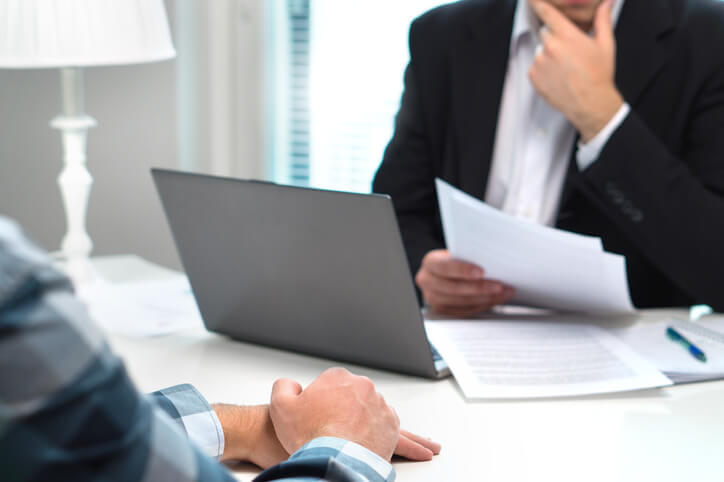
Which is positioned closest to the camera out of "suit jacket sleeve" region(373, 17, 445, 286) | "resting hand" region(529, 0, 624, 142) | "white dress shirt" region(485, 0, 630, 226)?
"resting hand" region(529, 0, 624, 142)

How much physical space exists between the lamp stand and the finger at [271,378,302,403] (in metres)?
0.78

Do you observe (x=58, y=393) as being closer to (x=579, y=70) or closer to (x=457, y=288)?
(x=457, y=288)

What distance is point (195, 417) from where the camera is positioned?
0.77 metres

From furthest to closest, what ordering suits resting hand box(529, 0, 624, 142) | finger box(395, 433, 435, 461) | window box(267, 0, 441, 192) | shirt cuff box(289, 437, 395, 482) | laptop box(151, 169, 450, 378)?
window box(267, 0, 441, 192)
resting hand box(529, 0, 624, 142)
laptop box(151, 169, 450, 378)
finger box(395, 433, 435, 461)
shirt cuff box(289, 437, 395, 482)

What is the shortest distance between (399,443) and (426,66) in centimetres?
100

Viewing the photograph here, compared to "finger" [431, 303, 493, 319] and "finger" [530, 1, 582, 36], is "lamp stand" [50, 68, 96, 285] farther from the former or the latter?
"finger" [530, 1, 582, 36]

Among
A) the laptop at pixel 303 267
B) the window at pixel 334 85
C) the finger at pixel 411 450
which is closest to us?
the finger at pixel 411 450

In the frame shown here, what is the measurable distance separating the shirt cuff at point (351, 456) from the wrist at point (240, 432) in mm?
130

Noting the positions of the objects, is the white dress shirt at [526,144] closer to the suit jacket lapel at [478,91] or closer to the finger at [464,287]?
the suit jacket lapel at [478,91]

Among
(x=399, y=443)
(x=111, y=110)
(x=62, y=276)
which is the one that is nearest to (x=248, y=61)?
(x=111, y=110)

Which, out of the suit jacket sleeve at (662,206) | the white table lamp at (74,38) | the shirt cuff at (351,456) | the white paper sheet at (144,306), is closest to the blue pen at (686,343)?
the suit jacket sleeve at (662,206)

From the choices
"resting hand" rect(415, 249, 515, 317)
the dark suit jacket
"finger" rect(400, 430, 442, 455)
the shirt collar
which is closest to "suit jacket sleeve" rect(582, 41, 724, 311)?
the dark suit jacket

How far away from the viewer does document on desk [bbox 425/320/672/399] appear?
3.08ft

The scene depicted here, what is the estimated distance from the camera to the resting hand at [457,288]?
1.20 metres
